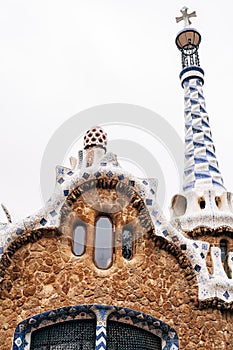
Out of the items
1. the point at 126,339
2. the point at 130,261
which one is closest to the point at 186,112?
the point at 130,261

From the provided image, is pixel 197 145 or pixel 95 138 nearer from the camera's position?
pixel 95 138

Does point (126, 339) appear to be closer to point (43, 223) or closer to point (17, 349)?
point (17, 349)

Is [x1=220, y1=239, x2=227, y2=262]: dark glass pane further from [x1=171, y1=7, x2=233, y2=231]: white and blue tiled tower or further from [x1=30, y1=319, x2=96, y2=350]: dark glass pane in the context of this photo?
[x1=30, y1=319, x2=96, y2=350]: dark glass pane

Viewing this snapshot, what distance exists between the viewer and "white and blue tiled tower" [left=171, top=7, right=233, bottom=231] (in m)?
10.7

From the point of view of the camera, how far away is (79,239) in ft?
27.2

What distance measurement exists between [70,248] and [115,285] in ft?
2.84

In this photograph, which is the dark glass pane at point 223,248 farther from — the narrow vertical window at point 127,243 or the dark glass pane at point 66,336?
the dark glass pane at point 66,336

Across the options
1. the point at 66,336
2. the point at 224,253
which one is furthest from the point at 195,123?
the point at 66,336

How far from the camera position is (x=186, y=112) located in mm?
13125

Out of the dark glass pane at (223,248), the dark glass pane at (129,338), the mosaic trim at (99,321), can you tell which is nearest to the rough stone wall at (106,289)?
the mosaic trim at (99,321)

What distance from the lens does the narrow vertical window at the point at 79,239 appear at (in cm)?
819

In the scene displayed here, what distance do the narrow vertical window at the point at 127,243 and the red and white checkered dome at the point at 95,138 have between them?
1.67 meters

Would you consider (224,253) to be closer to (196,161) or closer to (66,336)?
(196,161)

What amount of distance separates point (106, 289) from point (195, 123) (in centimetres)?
598
